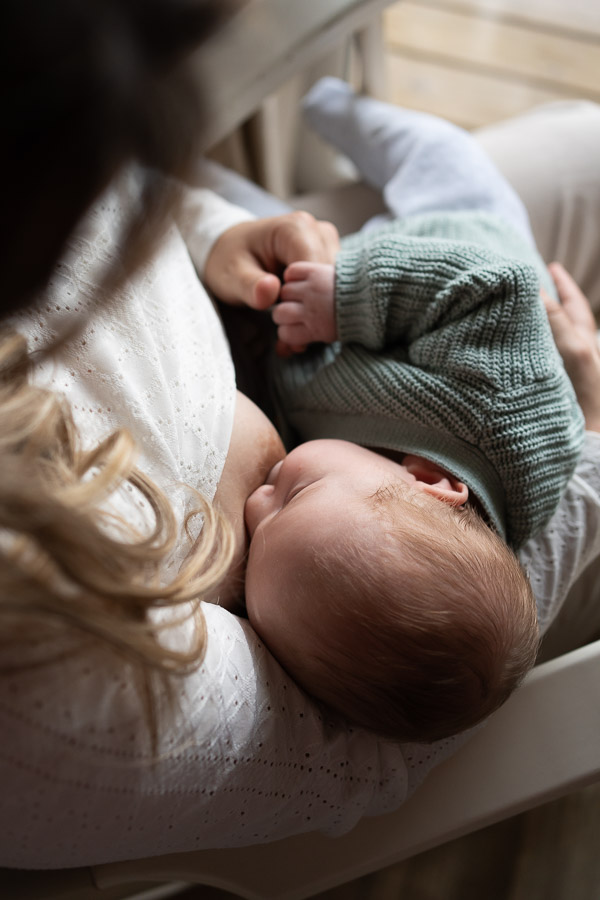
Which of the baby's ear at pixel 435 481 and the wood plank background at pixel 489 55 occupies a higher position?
the wood plank background at pixel 489 55

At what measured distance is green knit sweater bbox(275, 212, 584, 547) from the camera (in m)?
0.65

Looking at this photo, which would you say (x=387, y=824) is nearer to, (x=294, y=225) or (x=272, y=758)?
(x=272, y=758)

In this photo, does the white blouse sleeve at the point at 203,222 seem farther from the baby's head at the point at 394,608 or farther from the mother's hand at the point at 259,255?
the baby's head at the point at 394,608

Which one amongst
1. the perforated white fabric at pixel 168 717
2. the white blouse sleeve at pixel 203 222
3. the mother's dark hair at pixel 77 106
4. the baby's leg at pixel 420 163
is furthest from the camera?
the baby's leg at pixel 420 163

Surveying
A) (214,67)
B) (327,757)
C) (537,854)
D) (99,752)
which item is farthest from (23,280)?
A: (537,854)

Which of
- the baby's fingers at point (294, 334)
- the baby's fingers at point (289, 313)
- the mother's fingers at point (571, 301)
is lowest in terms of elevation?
the mother's fingers at point (571, 301)

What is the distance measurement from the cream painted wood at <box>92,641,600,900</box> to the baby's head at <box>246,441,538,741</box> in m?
0.09

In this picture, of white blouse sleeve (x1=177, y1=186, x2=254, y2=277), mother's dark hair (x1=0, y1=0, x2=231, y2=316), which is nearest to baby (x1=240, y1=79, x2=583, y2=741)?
white blouse sleeve (x1=177, y1=186, x2=254, y2=277)

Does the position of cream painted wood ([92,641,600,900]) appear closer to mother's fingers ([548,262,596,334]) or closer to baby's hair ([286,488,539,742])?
baby's hair ([286,488,539,742])

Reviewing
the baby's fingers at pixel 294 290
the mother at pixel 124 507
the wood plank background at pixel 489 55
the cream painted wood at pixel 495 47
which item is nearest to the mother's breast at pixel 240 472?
the mother at pixel 124 507

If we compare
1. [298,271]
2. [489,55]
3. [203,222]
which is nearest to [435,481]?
[298,271]

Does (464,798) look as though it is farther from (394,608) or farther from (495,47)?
(495,47)

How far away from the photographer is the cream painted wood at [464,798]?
614 mm

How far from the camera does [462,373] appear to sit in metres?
0.66
